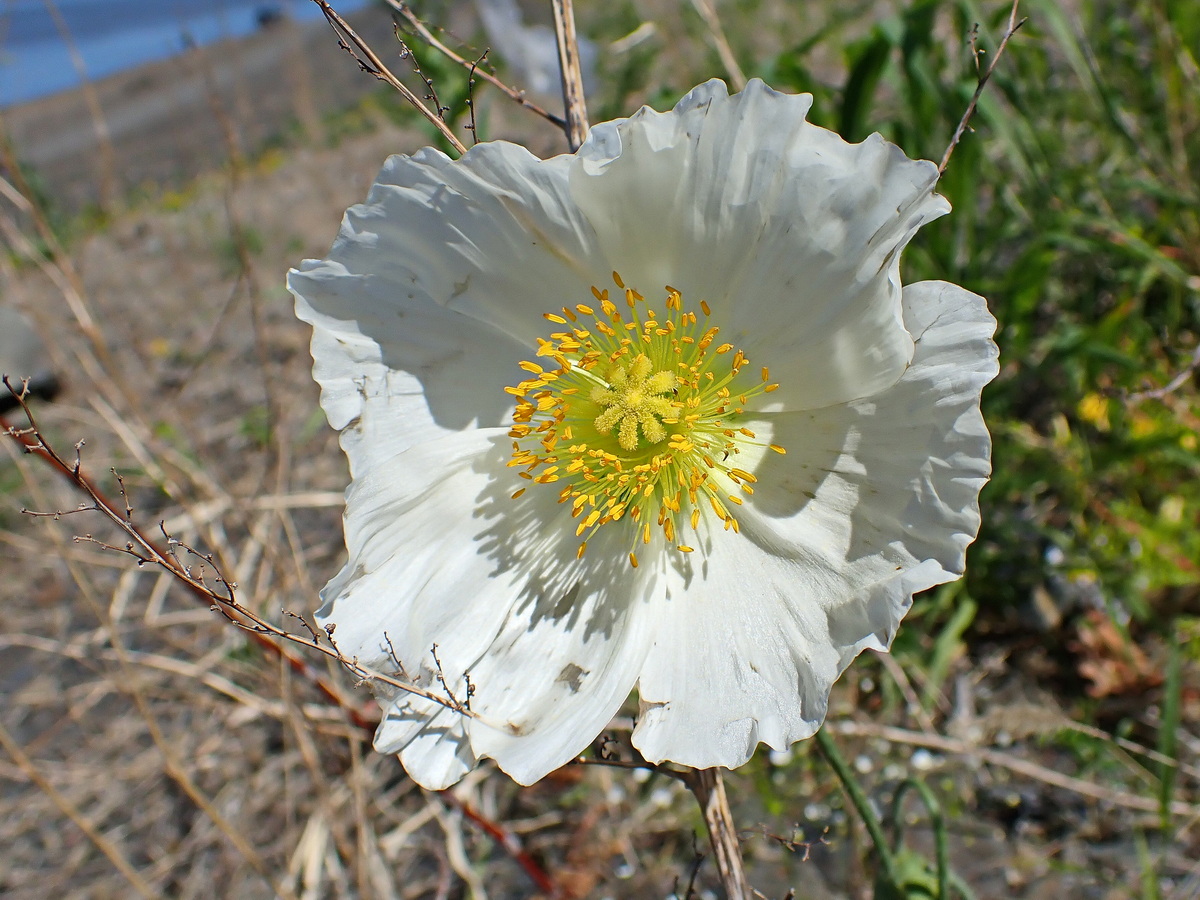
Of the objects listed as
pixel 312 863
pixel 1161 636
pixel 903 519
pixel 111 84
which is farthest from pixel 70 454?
pixel 111 84

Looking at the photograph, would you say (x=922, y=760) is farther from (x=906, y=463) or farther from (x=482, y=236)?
(x=482, y=236)

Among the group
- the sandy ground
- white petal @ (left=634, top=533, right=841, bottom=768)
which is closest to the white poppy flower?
white petal @ (left=634, top=533, right=841, bottom=768)

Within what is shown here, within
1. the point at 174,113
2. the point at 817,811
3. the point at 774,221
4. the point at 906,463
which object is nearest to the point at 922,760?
the point at 817,811

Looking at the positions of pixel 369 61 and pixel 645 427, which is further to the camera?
pixel 645 427

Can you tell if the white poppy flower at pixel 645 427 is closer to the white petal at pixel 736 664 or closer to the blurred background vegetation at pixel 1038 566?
the white petal at pixel 736 664

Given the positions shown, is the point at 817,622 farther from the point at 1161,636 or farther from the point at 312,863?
the point at 312,863

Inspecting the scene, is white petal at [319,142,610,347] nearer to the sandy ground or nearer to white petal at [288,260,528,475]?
white petal at [288,260,528,475]

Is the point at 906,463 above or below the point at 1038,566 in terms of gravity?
above

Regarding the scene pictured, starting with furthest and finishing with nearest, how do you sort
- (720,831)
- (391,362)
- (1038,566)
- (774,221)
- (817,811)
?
(1038,566) < (817,811) < (391,362) < (774,221) < (720,831)
